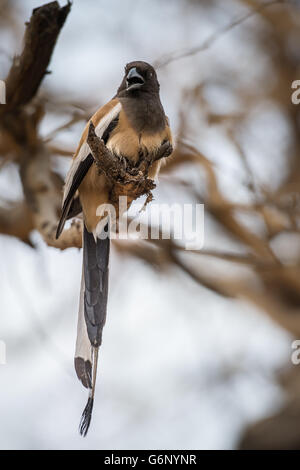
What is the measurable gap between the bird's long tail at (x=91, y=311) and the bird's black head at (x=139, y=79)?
2.37 feet

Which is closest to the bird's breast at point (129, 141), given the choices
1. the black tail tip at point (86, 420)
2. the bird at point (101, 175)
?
the bird at point (101, 175)

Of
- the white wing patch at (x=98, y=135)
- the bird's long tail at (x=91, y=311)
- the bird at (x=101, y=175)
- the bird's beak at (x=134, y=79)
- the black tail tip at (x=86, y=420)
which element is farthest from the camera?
the bird's beak at (x=134, y=79)

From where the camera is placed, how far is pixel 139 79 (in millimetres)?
3291

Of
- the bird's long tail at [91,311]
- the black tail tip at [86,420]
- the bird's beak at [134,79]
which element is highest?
the bird's beak at [134,79]

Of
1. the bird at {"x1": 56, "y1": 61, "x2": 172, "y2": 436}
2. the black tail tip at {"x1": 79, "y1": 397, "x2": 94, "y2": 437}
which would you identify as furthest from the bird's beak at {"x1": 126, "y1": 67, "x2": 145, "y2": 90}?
the black tail tip at {"x1": 79, "y1": 397, "x2": 94, "y2": 437}

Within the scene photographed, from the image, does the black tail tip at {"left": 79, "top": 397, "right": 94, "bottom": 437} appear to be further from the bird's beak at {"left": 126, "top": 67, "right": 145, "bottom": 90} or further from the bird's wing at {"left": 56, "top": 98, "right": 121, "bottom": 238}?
the bird's beak at {"left": 126, "top": 67, "right": 145, "bottom": 90}

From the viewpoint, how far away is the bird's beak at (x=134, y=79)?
3279 mm

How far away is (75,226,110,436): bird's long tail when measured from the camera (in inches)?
114

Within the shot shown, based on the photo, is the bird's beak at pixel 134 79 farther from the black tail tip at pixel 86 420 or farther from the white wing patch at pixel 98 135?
the black tail tip at pixel 86 420

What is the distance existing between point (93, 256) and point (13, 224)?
1.21 metres

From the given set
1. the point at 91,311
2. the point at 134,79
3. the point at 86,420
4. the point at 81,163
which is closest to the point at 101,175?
the point at 81,163

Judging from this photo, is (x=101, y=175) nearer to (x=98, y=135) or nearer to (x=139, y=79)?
(x=98, y=135)

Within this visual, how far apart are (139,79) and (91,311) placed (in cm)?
119

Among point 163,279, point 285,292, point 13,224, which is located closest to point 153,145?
point 13,224
